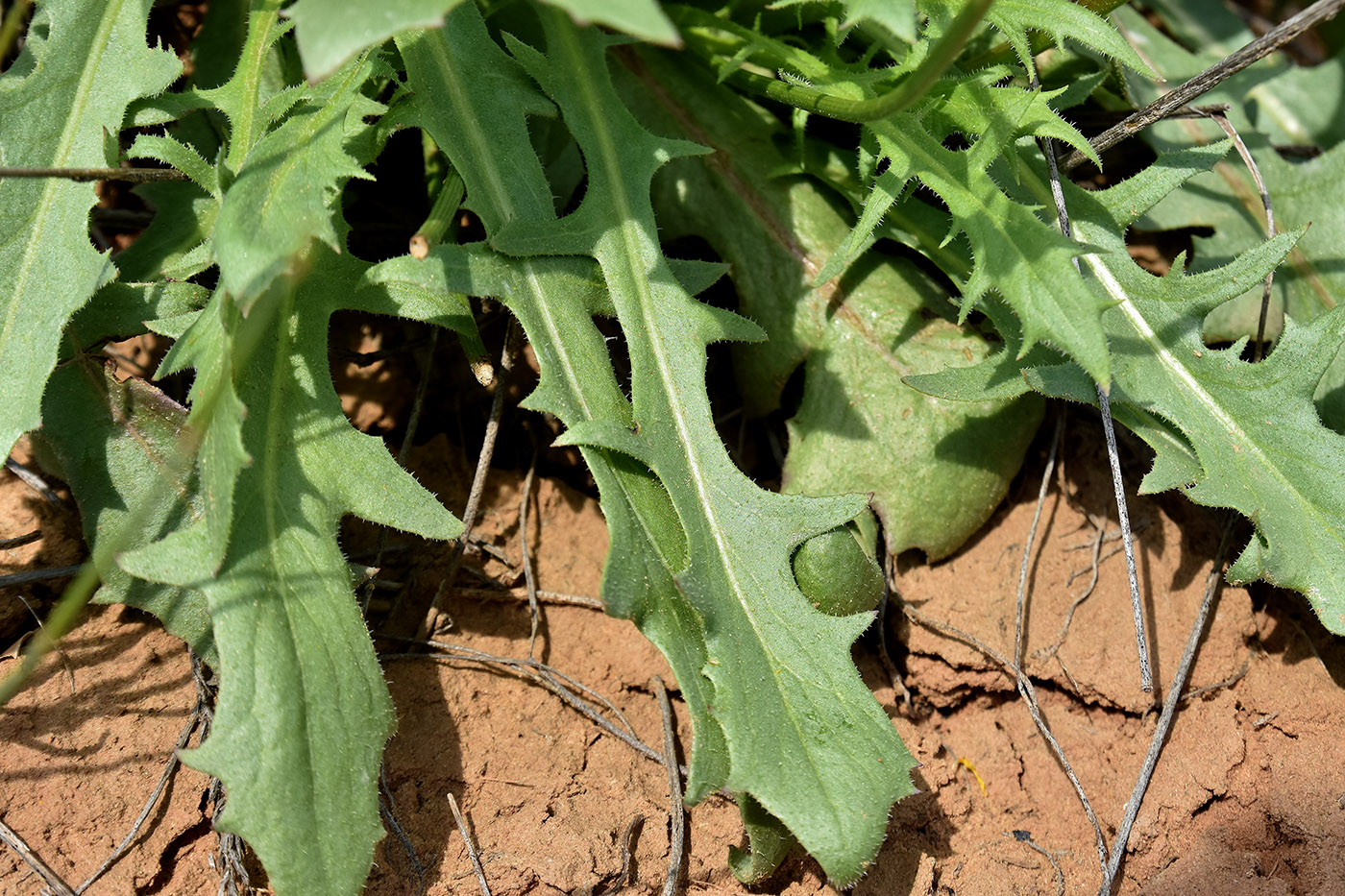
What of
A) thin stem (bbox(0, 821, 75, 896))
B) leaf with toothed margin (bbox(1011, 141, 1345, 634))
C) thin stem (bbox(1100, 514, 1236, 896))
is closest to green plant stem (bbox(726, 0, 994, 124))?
leaf with toothed margin (bbox(1011, 141, 1345, 634))

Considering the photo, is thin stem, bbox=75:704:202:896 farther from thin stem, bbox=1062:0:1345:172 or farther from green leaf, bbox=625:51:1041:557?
thin stem, bbox=1062:0:1345:172

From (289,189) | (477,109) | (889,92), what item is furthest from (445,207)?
(889,92)

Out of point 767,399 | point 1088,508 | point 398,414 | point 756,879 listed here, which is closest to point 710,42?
point 767,399

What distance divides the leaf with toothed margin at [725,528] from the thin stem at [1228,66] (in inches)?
36.9

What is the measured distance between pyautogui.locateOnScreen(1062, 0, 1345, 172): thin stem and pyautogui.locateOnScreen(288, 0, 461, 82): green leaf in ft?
4.96

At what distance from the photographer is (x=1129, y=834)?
200 cm

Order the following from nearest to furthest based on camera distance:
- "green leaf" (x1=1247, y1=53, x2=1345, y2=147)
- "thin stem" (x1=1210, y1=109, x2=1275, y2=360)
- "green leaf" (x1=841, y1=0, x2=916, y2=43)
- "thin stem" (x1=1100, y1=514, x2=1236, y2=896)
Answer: "green leaf" (x1=841, y1=0, x2=916, y2=43) < "thin stem" (x1=1100, y1=514, x2=1236, y2=896) < "thin stem" (x1=1210, y1=109, x2=1275, y2=360) < "green leaf" (x1=1247, y1=53, x2=1345, y2=147)

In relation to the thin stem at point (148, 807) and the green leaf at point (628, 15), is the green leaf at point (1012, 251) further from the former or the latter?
the thin stem at point (148, 807)

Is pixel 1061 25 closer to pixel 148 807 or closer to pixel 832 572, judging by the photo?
pixel 832 572

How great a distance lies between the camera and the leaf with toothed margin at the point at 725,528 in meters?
1.70

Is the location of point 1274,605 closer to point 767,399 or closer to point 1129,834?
point 1129,834

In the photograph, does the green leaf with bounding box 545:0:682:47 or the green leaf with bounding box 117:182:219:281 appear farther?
the green leaf with bounding box 117:182:219:281

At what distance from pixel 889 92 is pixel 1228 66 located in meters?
0.69

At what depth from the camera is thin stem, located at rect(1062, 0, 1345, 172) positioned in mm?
1826
